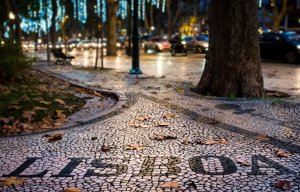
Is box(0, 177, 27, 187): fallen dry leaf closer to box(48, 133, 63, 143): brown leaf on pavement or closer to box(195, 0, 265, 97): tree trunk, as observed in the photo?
box(48, 133, 63, 143): brown leaf on pavement

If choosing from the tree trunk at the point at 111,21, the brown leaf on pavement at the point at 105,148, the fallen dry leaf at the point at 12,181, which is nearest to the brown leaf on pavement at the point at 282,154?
the brown leaf on pavement at the point at 105,148

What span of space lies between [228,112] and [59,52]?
656 inches

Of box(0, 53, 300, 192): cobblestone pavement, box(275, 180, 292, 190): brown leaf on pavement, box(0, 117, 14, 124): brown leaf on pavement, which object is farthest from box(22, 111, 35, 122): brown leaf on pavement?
box(275, 180, 292, 190): brown leaf on pavement

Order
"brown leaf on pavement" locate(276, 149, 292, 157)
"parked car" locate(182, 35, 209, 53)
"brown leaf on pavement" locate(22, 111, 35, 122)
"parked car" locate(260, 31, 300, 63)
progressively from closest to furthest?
"brown leaf on pavement" locate(276, 149, 292, 157)
"brown leaf on pavement" locate(22, 111, 35, 122)
"parked car" locate(260, 31, 300, 63)
"parked car" locate(182, 35, 209, 53)

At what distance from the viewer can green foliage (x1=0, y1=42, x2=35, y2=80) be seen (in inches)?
398

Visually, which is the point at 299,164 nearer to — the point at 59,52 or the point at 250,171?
the point at 250,171

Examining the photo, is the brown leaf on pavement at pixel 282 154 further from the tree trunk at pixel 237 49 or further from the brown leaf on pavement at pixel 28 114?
the brown leaf on pavement at pixel 28 114

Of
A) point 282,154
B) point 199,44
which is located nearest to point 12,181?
point 282,154

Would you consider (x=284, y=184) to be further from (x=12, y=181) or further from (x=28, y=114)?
(x=28, y=114)

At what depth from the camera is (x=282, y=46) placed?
2081 centimetres

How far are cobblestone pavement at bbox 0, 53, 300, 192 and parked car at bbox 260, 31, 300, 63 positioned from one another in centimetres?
1351

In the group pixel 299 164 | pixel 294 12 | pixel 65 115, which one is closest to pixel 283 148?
pixel 299 164

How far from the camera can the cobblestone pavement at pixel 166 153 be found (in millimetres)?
3875

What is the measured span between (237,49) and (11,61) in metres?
5.67
